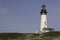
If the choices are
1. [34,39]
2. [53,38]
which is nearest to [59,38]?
[53,38]

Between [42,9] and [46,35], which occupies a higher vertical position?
[42,9]

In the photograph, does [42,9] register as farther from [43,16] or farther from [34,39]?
[34,39]

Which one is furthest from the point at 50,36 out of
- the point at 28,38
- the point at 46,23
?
the point at 46,23

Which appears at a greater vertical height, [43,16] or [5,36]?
[43,16]

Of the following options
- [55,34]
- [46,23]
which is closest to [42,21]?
[46,23]

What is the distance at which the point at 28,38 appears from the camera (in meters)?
30.3

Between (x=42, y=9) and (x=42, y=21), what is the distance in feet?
11.0

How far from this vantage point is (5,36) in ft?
105

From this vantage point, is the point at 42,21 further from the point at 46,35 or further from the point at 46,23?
the point at 46,35

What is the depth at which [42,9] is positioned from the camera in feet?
176

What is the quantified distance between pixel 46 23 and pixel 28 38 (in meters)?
21.0

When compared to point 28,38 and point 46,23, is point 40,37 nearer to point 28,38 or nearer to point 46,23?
point 28,38

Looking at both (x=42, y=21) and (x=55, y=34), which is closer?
(x=55, y=34)

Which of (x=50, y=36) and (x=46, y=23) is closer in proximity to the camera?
(x=50, y=36)
